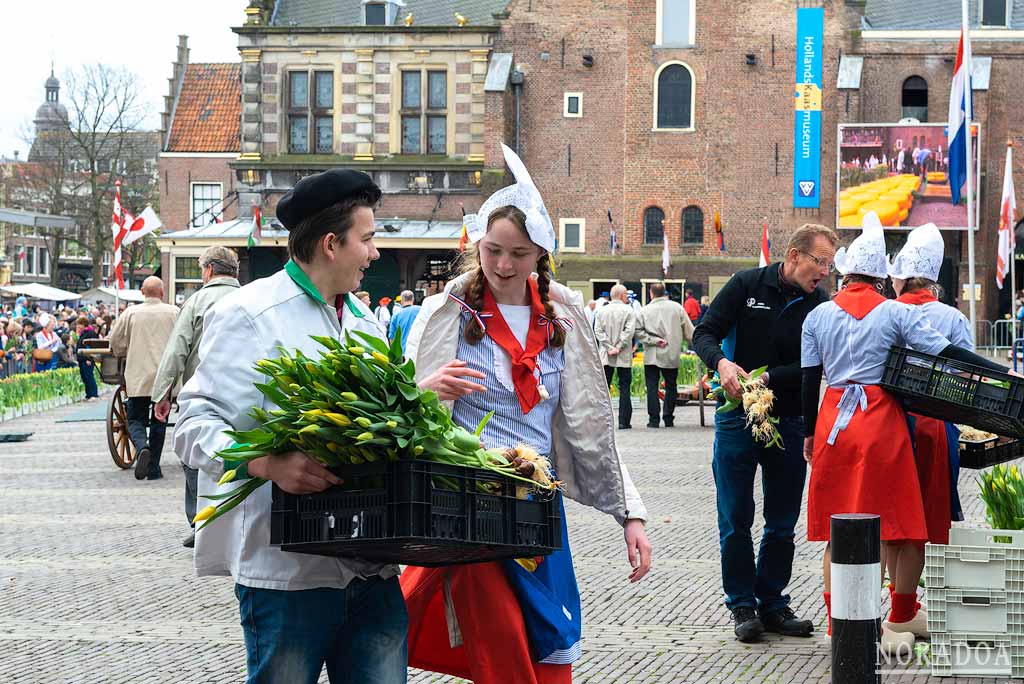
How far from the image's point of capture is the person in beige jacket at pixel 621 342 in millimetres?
18469

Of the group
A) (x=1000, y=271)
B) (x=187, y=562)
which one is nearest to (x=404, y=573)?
(x=187, y=562)

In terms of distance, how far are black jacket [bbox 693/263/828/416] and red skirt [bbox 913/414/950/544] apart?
1.99 ft

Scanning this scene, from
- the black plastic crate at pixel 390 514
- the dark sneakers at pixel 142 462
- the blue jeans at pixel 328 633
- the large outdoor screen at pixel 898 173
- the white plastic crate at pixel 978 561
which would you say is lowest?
the dark sneakers at pixel 142 462

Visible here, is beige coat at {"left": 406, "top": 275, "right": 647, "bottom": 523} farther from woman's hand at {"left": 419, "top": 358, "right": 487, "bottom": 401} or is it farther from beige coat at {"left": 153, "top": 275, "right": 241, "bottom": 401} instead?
beige coat at {"left": 153, "top": 275, "right": 241, "bottom": 401}

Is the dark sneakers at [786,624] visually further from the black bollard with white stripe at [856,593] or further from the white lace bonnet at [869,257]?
the black bollard with white stripe at [856,593]

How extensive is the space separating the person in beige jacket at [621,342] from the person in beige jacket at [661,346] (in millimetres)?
206

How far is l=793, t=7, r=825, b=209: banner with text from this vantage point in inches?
1558

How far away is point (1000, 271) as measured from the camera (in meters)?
24.6

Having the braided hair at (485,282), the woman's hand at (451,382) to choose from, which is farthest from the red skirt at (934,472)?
the woman's hand at (451,382)

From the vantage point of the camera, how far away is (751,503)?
6703 millimetres

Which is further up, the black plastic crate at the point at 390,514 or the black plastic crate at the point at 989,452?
the black plastic crate at the point at 390,514

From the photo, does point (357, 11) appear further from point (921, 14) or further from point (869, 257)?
point (869, 257)

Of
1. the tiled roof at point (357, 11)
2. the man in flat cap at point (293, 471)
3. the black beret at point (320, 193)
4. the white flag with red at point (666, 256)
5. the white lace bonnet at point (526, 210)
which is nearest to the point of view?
the man in flat cap at point (293, 471)

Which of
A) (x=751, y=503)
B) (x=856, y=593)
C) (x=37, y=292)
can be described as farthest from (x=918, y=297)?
(x=37, y=292)
